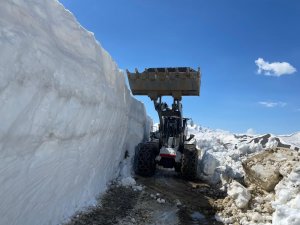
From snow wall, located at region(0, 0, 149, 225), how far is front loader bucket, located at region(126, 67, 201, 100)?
5.52m

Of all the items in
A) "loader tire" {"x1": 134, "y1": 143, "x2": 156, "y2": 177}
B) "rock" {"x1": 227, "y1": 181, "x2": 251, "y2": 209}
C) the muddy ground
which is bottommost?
the muddy ground

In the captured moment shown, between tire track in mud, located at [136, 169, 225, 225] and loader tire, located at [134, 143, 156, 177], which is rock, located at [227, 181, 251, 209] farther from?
loader tire, located at [134, 143, 156, 177]

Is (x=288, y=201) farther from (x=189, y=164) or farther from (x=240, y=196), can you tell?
(x=189, y=164)

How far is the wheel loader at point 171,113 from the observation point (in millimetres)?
14039

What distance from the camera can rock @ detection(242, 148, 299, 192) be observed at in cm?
1009

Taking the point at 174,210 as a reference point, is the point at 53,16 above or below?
above

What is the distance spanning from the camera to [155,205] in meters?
9.98

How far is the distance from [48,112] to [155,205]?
5.10 m

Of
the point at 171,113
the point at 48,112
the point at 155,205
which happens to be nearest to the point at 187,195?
the point at 155,205

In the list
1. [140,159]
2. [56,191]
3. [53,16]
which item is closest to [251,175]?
[140,159]

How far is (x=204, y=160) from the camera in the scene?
15602 millimetres

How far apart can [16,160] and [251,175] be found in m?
7.89

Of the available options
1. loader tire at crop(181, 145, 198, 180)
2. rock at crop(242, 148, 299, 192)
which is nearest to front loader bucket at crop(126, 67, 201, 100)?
loader tire at crop(181, 145, 198, 180)

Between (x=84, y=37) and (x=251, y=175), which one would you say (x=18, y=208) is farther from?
(x=251, y=175)
